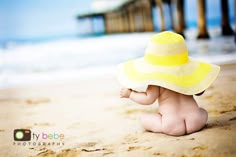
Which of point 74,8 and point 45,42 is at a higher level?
point 74,8

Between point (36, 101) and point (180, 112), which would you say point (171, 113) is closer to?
point (180, 112)

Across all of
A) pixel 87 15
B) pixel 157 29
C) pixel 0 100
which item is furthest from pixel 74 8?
pixel 0 100

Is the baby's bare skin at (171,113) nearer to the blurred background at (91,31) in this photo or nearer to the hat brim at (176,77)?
the hat brim at (176,77)

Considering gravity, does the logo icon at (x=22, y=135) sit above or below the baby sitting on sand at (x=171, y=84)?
below

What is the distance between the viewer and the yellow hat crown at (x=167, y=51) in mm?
827

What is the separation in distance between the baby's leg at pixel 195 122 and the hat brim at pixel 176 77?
5 centimetres

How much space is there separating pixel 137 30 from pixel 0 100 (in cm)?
63

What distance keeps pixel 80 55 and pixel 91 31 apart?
0.10 m

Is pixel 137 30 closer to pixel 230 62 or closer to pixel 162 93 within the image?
pixel 230 62

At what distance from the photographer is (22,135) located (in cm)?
86

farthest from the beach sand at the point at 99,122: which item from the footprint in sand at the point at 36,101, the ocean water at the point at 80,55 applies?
the ocean water at the point at 80,55

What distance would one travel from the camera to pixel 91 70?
56.2 inches

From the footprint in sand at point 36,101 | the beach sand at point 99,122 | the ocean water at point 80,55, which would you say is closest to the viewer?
the beach sand at point 99,122

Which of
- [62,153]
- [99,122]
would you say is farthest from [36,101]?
[62,153]
